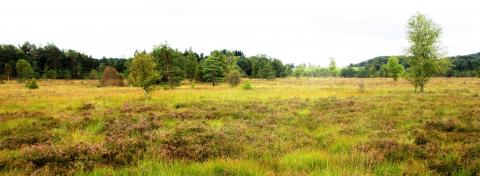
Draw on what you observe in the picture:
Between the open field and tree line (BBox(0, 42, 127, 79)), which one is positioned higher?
tree line (BBox(0, 42, 127, 79))

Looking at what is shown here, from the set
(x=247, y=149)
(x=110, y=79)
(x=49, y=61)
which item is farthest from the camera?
(x=49, y=61)

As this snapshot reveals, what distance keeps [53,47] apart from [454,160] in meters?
112

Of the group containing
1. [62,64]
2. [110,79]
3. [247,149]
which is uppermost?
[62,64]

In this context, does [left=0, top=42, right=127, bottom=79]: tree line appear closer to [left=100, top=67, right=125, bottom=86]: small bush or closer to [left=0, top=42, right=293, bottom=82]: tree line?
[left=0, top=42, right=293, bottom=82]: tree line

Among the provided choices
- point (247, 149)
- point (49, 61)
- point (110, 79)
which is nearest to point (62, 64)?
point (49, 61)

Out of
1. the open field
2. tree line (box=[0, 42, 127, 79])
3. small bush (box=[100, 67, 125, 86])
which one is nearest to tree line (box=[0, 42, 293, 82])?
tree line (box=[0, 42, 127, 79])

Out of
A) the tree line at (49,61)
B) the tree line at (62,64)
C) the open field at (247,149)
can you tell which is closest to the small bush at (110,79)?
the tree line at (62,64)

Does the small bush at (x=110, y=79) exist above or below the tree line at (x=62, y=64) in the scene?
below

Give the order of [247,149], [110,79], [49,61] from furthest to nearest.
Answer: [49,61] → [110,79] → [247,149]

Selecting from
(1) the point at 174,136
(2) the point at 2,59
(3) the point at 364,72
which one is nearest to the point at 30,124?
(1) the point at 174,136

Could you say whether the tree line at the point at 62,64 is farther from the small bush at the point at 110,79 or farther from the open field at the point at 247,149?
the open field at the point at 247,149

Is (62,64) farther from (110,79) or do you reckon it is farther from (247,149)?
(247,149)

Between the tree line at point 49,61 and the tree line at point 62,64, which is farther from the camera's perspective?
the tree line at point 49,61

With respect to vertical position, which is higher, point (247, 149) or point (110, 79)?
point (110, 79)
